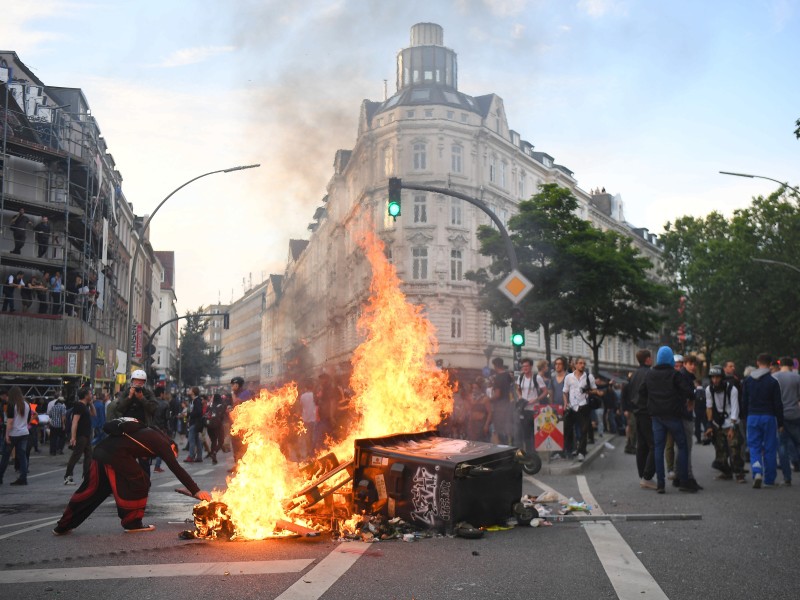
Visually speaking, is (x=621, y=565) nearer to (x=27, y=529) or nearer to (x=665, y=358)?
(x=665, y=358)

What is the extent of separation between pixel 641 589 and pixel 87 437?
11.2 m

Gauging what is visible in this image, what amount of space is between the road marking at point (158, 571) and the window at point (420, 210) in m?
41.0

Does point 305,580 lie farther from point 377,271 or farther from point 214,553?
point 377,271

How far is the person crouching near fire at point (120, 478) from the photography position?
7957mm

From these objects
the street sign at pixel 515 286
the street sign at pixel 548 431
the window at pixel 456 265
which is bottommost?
the street sign at pixel 548 431

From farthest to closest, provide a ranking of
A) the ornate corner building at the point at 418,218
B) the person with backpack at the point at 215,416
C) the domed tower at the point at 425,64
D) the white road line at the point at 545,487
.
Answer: the domed tower at the point at 425,64, the person with backpack at the point at 215,416, the ornate corner building at the point at 418,218, the white road line at the point at 545,487

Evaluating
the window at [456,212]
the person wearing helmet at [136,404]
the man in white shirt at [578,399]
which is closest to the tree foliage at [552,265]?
the window at [456,212]

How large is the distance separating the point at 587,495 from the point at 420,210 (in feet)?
123

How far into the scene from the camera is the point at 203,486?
13023mm

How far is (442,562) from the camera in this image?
249 inches

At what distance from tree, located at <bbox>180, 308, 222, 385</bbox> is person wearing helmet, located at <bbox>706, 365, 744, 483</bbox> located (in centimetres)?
6825

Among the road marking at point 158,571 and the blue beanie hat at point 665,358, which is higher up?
the blue beanie hat at point 665,358

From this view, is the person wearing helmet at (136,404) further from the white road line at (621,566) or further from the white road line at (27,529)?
the white road line at (621,566)

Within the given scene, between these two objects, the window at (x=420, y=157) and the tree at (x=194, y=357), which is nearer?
the window at (x=420, y=157)
